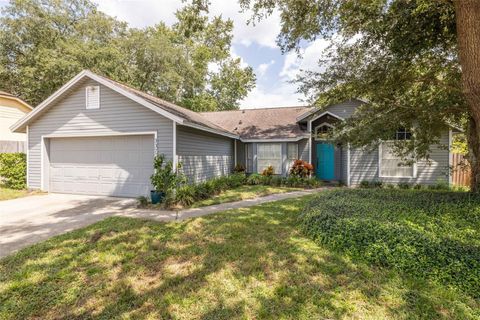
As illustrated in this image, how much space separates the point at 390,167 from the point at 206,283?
1125 cm

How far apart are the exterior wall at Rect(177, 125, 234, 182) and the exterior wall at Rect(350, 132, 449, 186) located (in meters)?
6.36

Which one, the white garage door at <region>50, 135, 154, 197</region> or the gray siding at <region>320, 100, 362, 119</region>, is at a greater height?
the gray siding at <region>320, 100, 362, 119</region>

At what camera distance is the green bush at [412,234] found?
3.29 meters

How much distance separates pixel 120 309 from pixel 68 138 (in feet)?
30.8

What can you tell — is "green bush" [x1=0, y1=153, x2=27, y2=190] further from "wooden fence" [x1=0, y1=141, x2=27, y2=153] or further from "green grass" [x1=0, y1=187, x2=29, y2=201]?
"wooden fence" [x1=0, y1=141, x2=27, y2=153]

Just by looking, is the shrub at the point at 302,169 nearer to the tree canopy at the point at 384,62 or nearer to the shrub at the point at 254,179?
the shrub at the point at 254,179

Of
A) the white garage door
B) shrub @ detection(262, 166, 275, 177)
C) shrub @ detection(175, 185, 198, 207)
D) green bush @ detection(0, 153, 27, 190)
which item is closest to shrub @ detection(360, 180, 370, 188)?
shrub @ detection(262, 166, 275, 177)

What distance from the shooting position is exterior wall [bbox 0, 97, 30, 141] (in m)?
15.8

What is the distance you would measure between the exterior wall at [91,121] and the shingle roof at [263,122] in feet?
20.0

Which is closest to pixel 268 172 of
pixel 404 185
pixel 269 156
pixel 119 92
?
pixel 269 156

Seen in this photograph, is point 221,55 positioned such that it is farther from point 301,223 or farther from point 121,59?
point 301,223

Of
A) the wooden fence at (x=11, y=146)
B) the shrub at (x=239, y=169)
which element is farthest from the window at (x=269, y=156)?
the wooden fence at (x=11, y=146)

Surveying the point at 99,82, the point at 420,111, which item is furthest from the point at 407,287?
the point at 99,82

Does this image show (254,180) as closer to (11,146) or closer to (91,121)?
(91,121)
